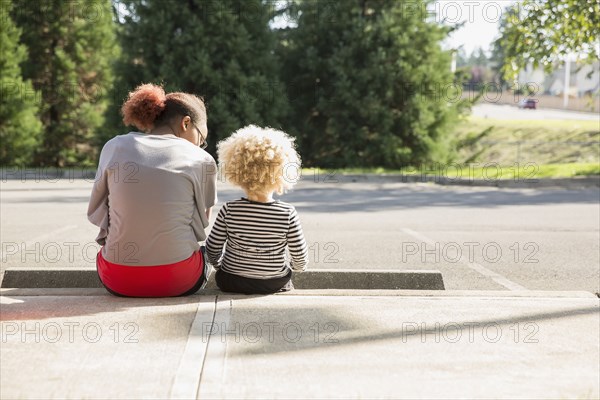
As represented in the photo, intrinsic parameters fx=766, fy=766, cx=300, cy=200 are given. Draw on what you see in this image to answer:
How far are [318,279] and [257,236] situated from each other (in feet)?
2.62

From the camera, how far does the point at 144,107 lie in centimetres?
483

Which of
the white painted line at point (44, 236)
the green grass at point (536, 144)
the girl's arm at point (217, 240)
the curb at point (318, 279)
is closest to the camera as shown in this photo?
the girl's arm at point (217, 240)

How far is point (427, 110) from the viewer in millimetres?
23688

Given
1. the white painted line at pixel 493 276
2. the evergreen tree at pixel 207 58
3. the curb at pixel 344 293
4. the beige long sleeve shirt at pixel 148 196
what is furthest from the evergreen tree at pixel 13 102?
the beige long sleeve shirt at pixel 148 196

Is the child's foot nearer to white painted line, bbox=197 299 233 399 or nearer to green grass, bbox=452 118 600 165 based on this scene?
white painted line, bbox=197 299 233 399

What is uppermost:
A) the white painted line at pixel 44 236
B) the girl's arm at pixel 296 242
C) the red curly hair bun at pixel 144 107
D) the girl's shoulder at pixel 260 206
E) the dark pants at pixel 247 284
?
the red curly hair bun at pixel 144 107

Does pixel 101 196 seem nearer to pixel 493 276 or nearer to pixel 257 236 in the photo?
pixel 257 236

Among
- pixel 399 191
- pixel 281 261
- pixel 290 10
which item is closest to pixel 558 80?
pixel 290 10

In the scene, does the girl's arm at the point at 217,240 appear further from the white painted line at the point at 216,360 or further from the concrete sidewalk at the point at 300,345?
the white painted line at the point at 216,360

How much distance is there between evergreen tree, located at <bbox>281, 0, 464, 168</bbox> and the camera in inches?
920

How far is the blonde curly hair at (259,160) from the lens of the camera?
4.84 metres

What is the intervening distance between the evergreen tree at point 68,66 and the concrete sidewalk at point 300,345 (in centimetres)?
2026

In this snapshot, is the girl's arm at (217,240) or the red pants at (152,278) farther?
the girl's arm at (217,240)

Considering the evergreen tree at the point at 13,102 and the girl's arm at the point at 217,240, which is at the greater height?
the evergreen tree at the point at 13,102
